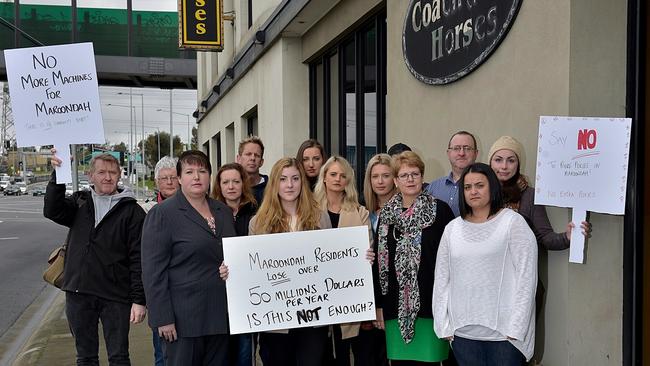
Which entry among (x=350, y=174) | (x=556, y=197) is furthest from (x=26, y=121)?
(x=556, y=197)

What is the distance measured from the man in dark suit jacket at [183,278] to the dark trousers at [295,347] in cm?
34

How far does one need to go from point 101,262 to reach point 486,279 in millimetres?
2597

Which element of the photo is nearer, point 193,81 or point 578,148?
point 578,148

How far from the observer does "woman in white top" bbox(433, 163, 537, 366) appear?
3.25 metres

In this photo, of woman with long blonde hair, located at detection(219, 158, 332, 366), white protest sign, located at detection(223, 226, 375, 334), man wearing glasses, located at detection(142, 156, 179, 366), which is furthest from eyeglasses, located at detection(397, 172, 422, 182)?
man wearing glasses, located at detection(142, 156, 179, 366)

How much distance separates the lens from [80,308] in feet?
14.0

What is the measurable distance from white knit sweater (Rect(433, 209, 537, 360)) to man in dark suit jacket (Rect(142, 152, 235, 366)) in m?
1.43

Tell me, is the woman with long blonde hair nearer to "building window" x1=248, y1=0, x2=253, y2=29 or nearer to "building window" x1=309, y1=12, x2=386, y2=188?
"building window" x1=309, y1=12, x2=386, y2=188

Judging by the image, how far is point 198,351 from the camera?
12.5 feet

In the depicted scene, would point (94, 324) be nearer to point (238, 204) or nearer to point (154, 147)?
point (238, 204)

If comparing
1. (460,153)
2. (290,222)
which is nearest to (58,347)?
(290,222)

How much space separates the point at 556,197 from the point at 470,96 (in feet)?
5.29

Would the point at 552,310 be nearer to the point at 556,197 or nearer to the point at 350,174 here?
the point at 556,197

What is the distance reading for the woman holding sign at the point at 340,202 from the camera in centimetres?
404
